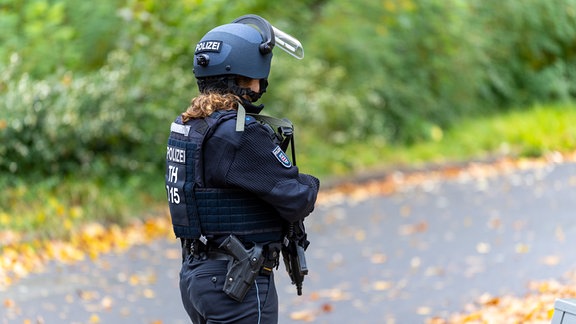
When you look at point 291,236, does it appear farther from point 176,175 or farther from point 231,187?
point 176,175

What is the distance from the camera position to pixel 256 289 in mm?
3541

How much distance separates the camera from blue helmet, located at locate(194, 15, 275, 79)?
352 centimetres

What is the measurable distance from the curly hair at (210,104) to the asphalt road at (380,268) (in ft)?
11.5

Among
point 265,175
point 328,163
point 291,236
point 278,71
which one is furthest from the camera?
point 328,163

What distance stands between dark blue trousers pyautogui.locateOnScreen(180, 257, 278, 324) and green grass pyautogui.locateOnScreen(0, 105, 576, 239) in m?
6.08

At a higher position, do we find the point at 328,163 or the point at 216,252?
the point at 328,163

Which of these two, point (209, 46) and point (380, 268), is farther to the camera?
point (380, 268)

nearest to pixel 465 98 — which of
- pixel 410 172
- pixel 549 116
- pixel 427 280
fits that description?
pixel 549 116

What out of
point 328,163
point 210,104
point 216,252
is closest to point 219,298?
point 216,252

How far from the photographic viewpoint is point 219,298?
11.5 ft

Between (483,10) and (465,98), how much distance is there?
1863 millimetres

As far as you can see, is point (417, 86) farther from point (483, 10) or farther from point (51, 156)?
point (51, 156)

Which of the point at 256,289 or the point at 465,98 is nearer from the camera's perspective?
the point at 256,289

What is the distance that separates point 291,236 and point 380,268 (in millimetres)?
5141
